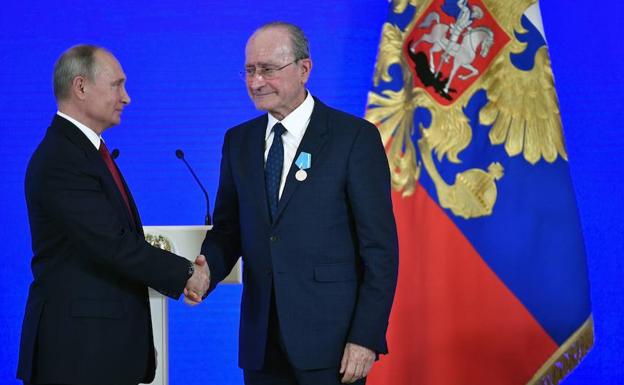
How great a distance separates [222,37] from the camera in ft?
12.6

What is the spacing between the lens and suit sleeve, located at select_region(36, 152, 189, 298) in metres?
1.99

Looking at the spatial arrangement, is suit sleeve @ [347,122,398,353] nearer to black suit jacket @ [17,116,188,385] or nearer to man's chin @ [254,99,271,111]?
man's chin @ [254,99,271,111]

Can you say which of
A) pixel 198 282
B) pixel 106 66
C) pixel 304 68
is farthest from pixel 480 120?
pixel 106 66

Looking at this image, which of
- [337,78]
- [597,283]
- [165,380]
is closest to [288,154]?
[165,380]

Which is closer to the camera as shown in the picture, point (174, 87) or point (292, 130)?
point (292, 130)

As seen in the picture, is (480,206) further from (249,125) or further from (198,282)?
(198,282)

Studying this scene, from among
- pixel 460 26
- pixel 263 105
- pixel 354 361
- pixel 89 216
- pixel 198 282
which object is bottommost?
pixel 354 361

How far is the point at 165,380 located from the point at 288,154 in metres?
1.26

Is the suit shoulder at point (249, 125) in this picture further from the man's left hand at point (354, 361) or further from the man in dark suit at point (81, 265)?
the man's left hand at point (354, 361)

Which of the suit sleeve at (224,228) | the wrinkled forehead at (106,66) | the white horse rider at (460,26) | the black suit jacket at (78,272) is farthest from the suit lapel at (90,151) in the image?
the white horse rider at (460,26)

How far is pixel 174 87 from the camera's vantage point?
3838mm

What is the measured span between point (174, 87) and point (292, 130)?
1832 millimetres

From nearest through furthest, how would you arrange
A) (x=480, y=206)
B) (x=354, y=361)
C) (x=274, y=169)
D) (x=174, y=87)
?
1. (x=354, y=361)
2. (x=274, y=169)
3. (x=480, y=206)
4. (x=174, y=87)

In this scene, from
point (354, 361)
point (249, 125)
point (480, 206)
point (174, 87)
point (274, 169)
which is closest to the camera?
point (354, 361)
